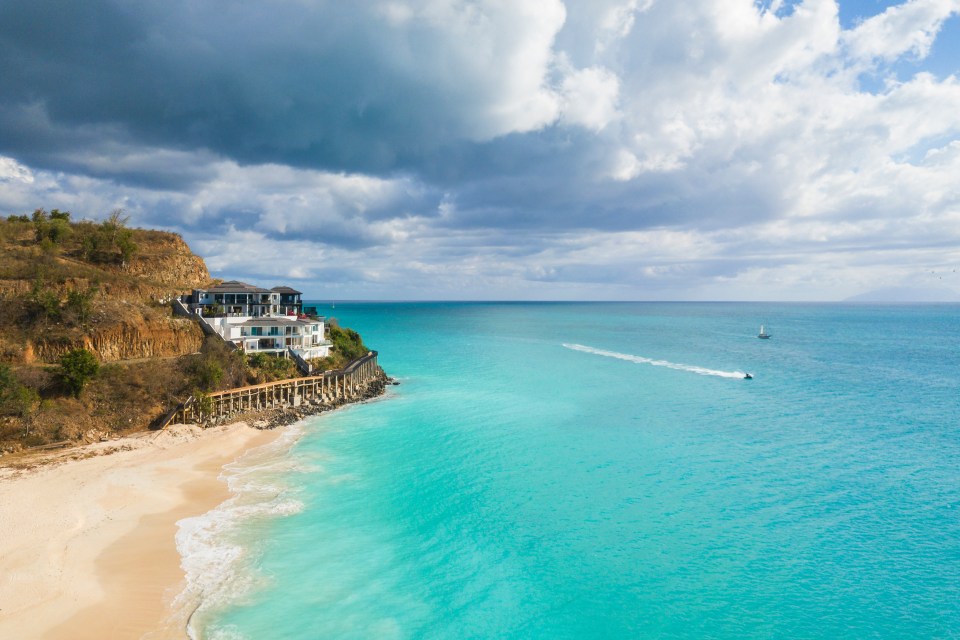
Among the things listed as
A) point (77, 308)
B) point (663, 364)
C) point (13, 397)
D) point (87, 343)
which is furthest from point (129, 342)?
point (663, 364)

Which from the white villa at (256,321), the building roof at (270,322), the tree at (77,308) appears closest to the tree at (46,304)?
the tree at (77,308)

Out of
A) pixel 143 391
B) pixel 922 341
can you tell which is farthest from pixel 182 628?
pixel 922 341

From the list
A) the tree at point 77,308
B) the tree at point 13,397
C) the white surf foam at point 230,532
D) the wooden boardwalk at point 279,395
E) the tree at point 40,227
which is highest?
the tree at point 40,227

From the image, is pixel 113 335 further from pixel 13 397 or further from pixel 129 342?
pixel 13 397

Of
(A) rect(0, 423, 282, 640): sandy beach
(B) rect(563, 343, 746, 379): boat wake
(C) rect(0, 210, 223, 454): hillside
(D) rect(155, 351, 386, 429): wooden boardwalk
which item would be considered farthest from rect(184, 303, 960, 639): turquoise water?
(B) rect(563, 343, 746, 379): boat wake

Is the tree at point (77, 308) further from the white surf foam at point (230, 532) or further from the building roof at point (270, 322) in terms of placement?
the white surf foam at point (230, 532)

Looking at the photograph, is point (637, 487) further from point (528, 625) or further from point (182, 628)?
point (182, 628)

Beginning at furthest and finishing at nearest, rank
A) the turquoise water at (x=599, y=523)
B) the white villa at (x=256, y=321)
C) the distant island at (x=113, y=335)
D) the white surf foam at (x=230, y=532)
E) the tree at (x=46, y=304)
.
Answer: the white villa at (x=256, y=321) < the tree at (x=46, y=304) < the distant island at (x=113, y=335) < the white surf foam at (x=230, y=532) < the turquoise water at (x=599, y=523)
